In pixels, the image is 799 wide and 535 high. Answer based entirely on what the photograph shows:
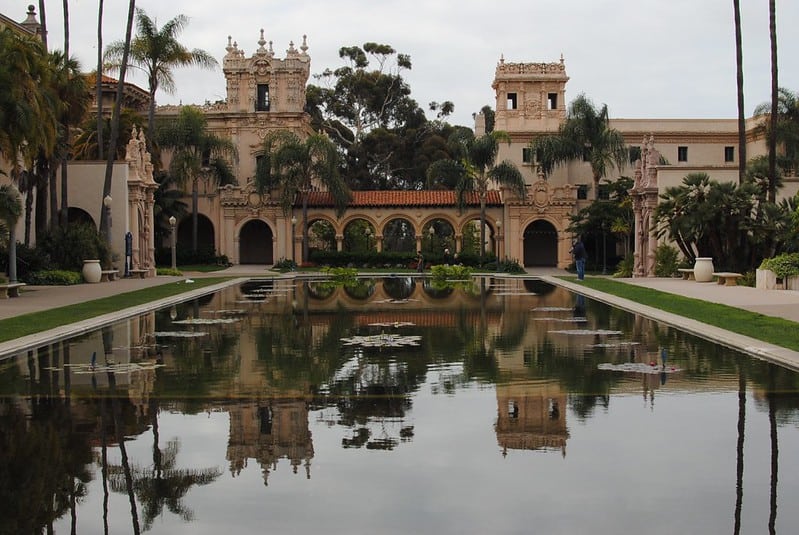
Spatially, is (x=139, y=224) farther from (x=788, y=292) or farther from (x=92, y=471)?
(x=92, y=471)

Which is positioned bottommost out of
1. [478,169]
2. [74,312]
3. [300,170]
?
[74,312]

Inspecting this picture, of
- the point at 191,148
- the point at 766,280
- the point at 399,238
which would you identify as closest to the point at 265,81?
the point at 191,148

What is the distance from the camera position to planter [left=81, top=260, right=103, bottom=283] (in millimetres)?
37125

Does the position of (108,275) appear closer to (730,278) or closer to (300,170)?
(300,170)

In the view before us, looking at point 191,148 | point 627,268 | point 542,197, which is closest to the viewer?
point 627,268

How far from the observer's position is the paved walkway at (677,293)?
1465cm

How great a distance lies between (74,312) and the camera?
21484 millimetres

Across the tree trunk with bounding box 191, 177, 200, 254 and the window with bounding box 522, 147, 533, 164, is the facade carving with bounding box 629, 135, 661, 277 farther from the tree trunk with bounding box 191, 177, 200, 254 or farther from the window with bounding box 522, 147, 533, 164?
the tree trunk with bounding box 191, 177, 200, 254

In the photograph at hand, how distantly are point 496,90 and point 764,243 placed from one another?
33.0 meters

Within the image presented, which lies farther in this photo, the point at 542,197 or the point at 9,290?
the point at 542,197

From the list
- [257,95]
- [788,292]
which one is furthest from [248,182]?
[788,292]

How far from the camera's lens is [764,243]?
36.0 meters

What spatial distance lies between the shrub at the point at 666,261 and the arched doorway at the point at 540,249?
66.6 ft

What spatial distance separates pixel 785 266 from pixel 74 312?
20.9 metres
